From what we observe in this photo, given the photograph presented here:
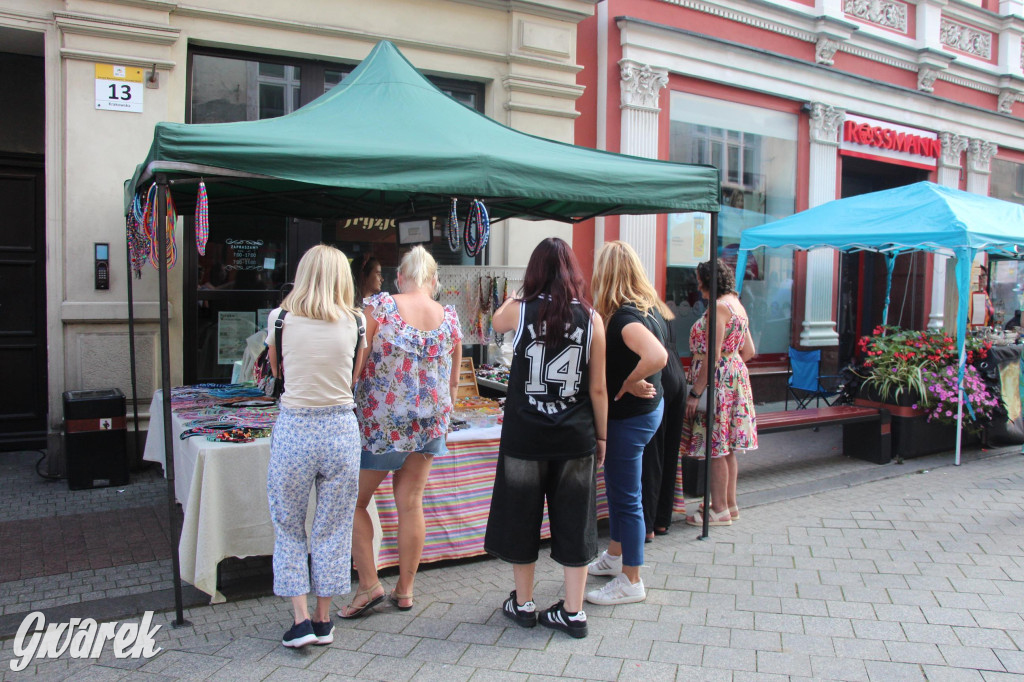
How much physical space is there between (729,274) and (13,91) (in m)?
6.27

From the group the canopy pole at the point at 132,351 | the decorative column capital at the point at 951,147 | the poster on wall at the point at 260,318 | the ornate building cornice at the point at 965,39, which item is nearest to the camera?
the canopy pole at the point at 132,351

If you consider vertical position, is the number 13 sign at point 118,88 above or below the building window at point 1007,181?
below

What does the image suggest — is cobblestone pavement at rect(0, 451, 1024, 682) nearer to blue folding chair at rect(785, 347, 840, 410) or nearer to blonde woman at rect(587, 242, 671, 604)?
blonde woman at rect(587, 242, 671, 604)

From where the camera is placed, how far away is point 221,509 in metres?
3.77

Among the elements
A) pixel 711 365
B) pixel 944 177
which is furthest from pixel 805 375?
pixel 944 177

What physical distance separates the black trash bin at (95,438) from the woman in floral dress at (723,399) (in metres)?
4.18

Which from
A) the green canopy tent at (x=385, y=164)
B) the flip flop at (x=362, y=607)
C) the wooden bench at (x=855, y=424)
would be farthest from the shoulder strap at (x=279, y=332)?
the wooden bench at (x=855, y=424)

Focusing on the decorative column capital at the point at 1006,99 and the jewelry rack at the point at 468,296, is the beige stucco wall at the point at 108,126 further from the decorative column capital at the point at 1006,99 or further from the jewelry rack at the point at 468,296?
the decorative column capital at the point at 1006,99

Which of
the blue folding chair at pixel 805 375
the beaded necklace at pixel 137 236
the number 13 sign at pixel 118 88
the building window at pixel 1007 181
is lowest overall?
→ the blue folding chair at pixel 805 375

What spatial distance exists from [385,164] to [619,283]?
1.32m

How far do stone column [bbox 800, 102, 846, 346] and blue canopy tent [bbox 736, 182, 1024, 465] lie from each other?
4.36 ft

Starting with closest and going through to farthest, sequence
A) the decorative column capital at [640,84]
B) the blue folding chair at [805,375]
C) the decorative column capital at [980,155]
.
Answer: the decorative column capital at [640,84], the blue folding chair at [805,375], the decorative column capital at [980,155]

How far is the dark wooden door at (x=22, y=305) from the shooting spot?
6.69 metres

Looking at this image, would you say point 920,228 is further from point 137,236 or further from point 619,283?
point 137,236
